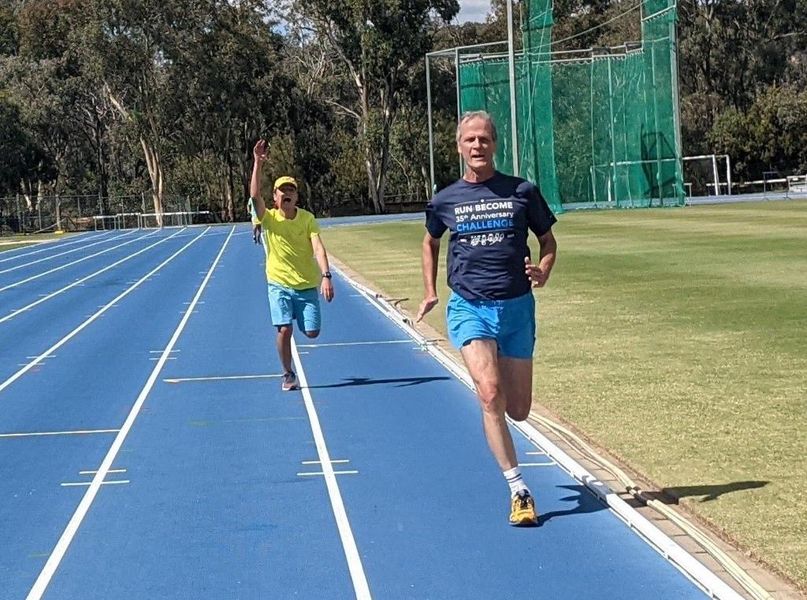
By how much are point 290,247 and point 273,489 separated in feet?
12.9

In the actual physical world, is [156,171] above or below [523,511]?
above

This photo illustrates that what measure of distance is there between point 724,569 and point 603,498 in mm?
1466

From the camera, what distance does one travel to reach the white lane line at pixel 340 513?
239 inches

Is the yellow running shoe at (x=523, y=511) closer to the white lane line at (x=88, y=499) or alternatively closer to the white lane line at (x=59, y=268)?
the white lane line at (x=88, y=499)

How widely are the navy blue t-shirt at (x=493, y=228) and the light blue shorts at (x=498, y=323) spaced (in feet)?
0.16

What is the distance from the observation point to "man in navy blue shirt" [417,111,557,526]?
6.77 m

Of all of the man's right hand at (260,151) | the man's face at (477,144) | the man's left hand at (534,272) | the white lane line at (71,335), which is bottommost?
the white lane line at (71,335)

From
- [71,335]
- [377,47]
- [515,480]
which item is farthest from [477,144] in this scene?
[377,47]

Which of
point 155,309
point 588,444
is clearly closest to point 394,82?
point 155,309

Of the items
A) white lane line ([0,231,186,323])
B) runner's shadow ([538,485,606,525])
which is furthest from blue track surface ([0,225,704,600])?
white lane line ([0,231,186,323])

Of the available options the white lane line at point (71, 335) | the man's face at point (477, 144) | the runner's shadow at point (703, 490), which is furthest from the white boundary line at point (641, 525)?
the white lane line at point (71, 335)

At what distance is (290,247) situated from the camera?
11.6 m

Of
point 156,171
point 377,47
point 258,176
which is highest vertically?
point 377,47

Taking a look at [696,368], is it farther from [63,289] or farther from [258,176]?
[63,289]
